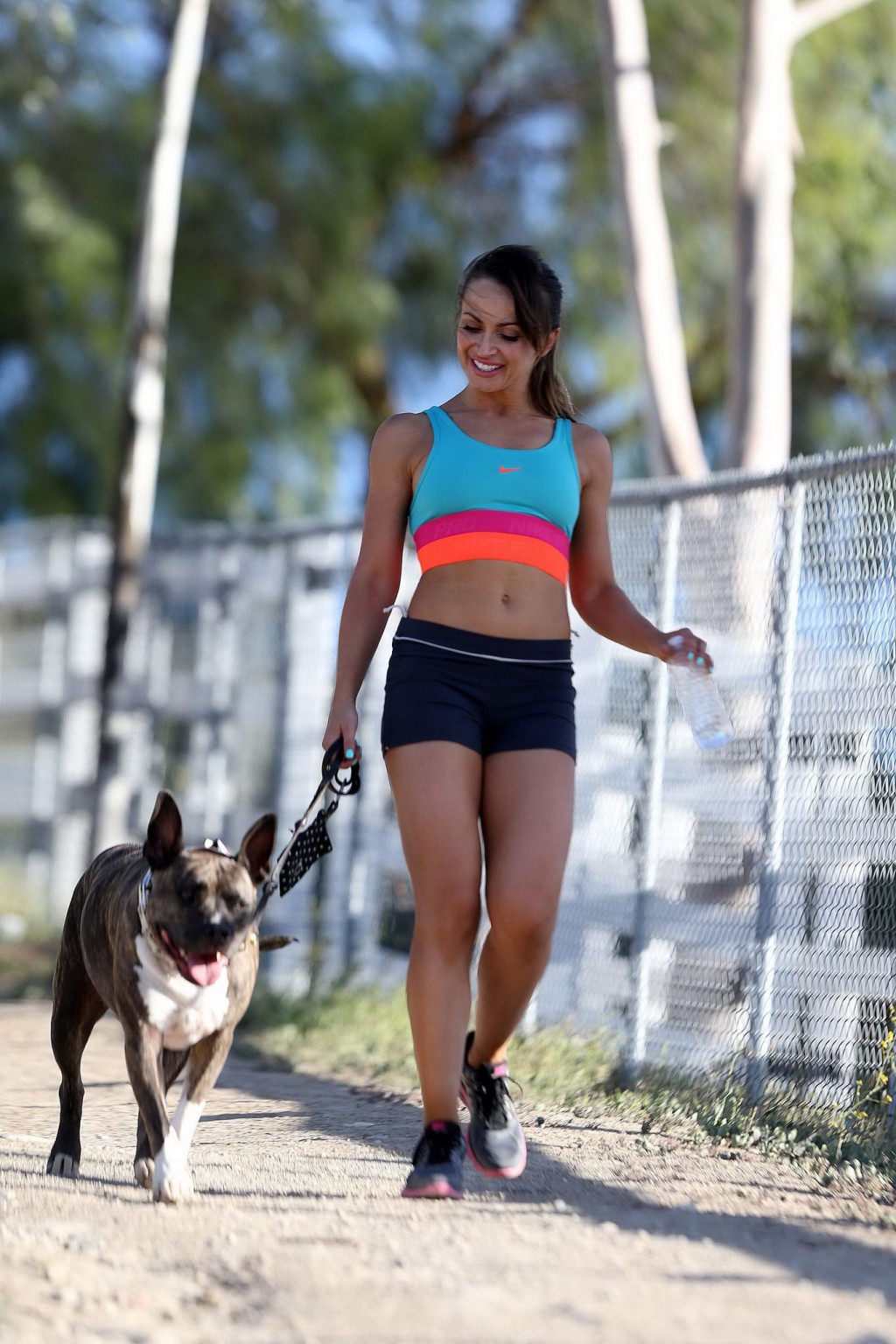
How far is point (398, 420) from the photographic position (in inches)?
186

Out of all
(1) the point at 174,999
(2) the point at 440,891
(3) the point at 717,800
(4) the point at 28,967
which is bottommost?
(4) the point at 28,967

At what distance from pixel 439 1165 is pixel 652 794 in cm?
262

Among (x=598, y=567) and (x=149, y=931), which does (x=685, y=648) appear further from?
(x=149, y=931)

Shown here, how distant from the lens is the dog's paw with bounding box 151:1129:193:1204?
452 centimetres

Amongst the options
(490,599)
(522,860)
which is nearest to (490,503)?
(490,599)

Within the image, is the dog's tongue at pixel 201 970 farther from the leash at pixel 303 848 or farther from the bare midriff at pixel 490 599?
the bare midriff at pixel 490 599

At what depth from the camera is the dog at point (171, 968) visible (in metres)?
4.54

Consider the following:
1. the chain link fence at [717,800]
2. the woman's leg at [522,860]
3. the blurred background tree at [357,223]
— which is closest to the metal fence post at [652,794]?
the chain link fence at [717,800]

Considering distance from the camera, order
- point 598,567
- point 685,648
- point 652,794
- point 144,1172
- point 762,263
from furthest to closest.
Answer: point 762,263 → point 652,794 → point 598,567 → point 144,1172 → point 685,648

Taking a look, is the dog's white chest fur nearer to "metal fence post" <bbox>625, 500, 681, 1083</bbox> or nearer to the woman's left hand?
the woman's left hand

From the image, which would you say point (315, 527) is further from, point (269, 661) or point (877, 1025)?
point (877, 1025)

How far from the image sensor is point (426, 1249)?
4.05 metres

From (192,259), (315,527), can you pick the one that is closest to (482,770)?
(315,527)

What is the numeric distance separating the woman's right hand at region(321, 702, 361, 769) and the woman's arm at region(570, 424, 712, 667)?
2.44ft
